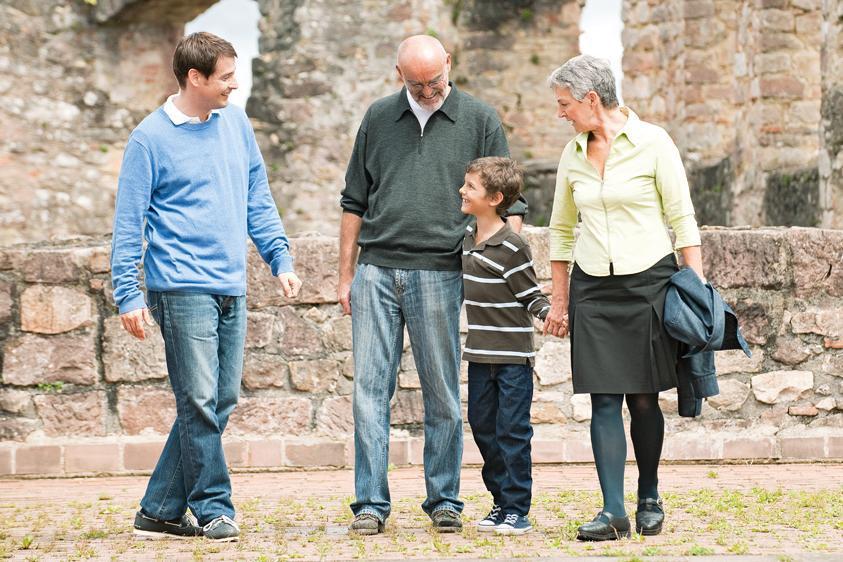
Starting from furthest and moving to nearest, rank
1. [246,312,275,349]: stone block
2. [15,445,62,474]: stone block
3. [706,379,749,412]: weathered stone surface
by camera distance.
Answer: [706,379,749,412]: weathered stone surface, [246,312,275,349]: stone block, [15,445,62,474]: stone block

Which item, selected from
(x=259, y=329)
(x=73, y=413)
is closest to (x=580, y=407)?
(x=259, y=329)

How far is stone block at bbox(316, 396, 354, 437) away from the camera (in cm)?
682

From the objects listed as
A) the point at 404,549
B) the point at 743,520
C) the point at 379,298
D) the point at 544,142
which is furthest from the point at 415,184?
the point at 544,142

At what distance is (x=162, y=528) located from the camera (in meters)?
4.92

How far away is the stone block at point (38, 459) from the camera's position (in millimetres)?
6652

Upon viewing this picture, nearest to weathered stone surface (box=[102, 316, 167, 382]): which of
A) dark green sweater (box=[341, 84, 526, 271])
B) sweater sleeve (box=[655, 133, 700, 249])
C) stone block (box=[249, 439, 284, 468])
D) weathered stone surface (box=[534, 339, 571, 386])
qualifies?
stone block (box=[249, 439, 284, 468])

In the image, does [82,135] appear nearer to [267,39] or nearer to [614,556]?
[267,39]

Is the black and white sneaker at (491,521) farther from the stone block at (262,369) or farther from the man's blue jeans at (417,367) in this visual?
the stone block at (262,369)

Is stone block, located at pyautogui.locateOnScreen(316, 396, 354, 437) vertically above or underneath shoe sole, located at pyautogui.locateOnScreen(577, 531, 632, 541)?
above

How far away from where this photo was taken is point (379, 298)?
4.98 metres

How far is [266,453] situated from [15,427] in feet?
3.63

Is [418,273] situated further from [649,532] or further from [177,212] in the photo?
[649,532]

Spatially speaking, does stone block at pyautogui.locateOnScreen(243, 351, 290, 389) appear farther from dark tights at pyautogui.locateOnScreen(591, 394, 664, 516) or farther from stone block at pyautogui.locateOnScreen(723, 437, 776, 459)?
dark tights at pyautogui.locateOnScreen(591, 394, 664, 516)

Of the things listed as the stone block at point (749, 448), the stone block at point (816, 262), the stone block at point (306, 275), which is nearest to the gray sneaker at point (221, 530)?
the stone block at point (306, 275)
